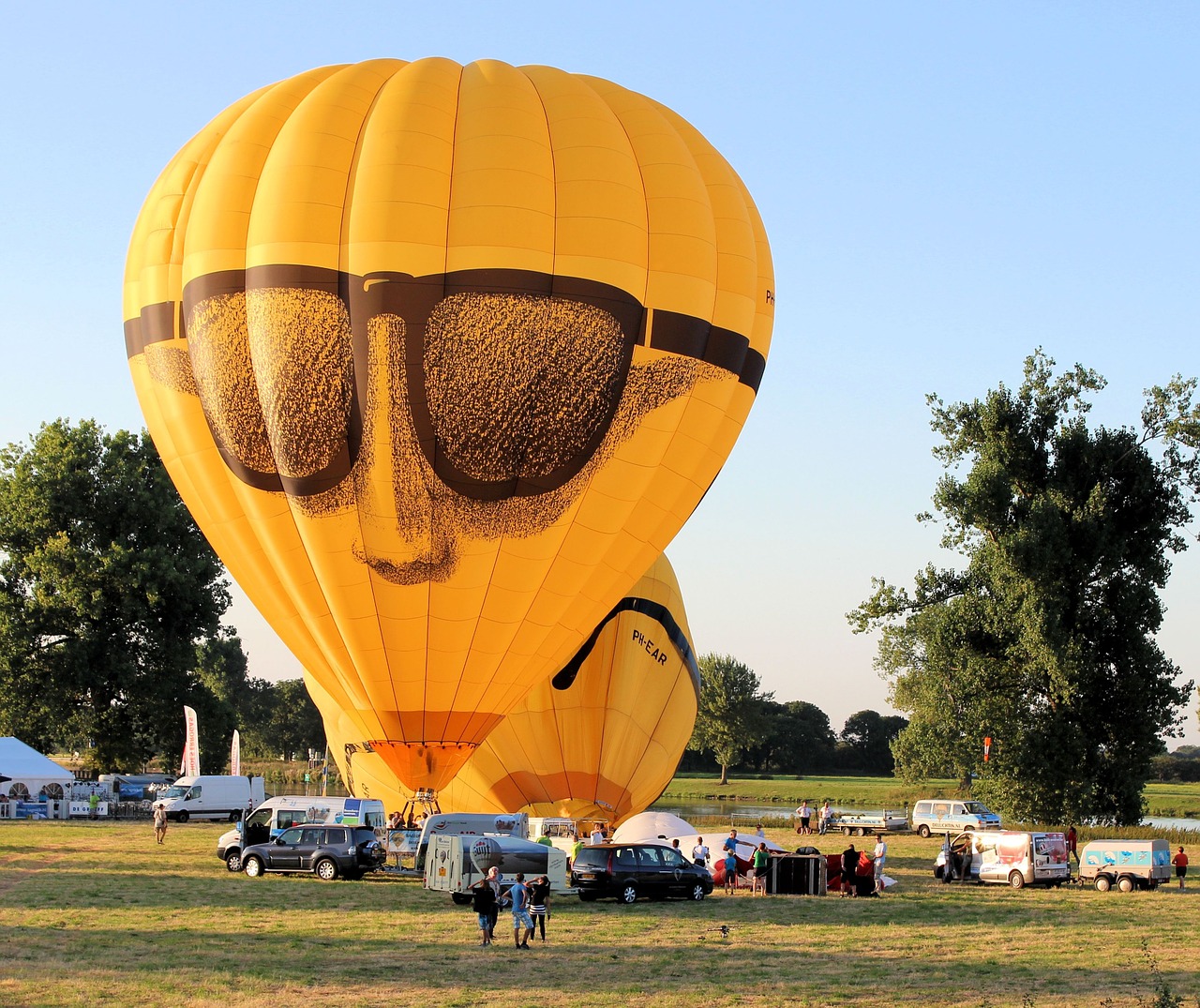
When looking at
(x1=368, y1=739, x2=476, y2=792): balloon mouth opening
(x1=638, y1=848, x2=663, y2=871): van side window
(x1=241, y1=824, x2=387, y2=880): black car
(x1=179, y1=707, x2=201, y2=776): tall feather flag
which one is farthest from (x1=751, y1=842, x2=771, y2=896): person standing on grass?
(x1=179, y1=707, x2=201, y2=776): tall feather flag

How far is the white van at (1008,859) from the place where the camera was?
82.6ft

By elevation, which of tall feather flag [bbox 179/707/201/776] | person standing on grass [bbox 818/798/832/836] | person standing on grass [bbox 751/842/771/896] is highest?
tall feather flag [bbox 179/707/201/776]

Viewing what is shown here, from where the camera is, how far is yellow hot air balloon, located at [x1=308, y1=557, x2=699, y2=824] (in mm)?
28172

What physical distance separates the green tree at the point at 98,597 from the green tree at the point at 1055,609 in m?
28.1

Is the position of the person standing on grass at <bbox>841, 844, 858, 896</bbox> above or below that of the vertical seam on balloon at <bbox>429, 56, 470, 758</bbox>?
below

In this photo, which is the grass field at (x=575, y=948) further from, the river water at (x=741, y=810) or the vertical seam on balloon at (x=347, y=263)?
the river water at (x=741, y=810)

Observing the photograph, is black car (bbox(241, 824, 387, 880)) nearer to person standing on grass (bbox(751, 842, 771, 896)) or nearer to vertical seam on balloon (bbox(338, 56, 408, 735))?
vertical seam on balloon (bbox(338, 56, 408, 735))

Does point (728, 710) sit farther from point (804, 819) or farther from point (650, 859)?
point (650, 859)

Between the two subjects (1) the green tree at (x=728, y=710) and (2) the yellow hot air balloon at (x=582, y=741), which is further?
(1) the green tree at (x=728, y=710)

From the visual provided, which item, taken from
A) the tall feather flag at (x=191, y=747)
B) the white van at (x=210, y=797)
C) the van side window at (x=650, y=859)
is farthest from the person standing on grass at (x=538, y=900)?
the tall feather flag at (x=191, y=747)

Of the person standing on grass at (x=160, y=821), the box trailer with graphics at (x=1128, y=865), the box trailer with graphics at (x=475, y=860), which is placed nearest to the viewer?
the box trailer with graphics at (x=475, y=860)

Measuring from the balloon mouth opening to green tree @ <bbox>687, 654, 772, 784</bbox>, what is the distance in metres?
76.8

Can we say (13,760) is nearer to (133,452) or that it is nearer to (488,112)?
(133,452)

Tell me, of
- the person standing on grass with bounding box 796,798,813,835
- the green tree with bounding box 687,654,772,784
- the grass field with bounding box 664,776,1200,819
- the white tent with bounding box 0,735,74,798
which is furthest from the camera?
the green tree with bounding box 687,654,772,784
